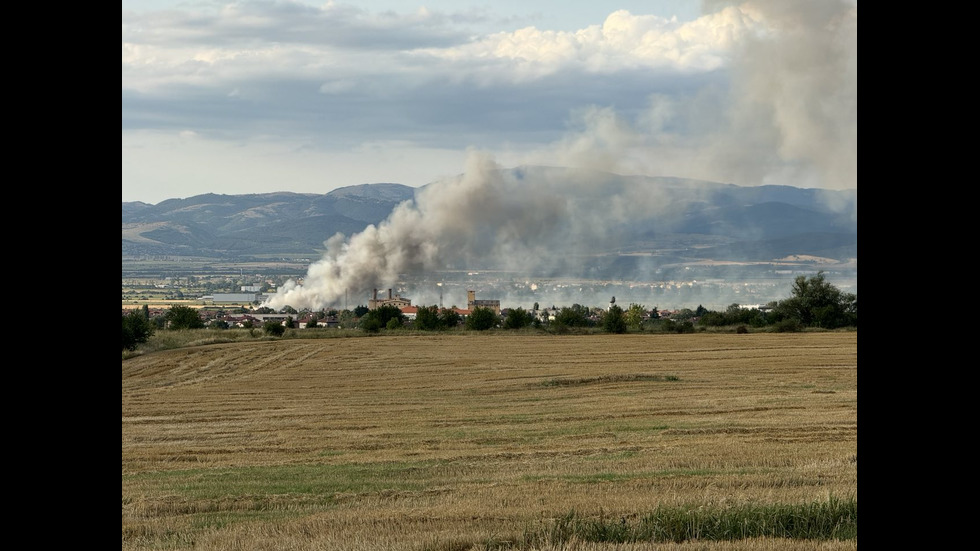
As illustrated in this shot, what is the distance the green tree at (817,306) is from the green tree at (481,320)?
2527 centimetres

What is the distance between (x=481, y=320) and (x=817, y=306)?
28.9 m

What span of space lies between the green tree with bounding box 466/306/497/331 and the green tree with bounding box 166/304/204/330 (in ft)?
78.6

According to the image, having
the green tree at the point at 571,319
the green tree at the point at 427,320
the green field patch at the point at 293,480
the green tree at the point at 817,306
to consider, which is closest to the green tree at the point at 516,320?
the green tree at the point at 571,319

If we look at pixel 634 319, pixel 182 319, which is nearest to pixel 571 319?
pixel 634 319

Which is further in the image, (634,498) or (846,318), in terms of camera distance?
(846,318)

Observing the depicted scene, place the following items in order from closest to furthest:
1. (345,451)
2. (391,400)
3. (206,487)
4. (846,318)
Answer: (206,487), (345,451), (391,400), (846,318)

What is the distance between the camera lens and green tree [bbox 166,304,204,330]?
81.1 m

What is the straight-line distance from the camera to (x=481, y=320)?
8638 cm

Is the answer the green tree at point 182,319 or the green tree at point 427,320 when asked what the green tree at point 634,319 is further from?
the green tree at point 182,319

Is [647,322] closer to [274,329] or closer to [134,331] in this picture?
[274,329]
